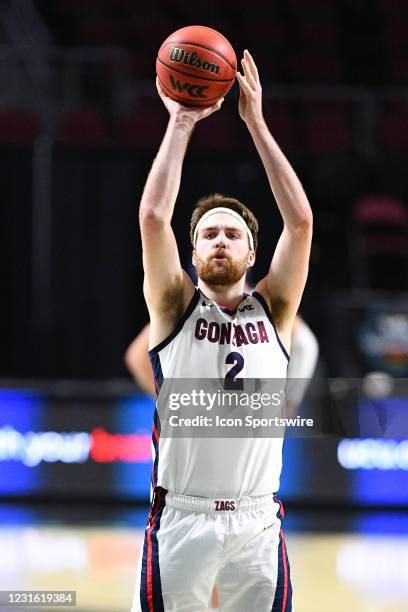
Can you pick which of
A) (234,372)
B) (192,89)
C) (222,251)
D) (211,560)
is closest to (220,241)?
(222,251)

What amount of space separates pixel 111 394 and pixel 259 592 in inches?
219

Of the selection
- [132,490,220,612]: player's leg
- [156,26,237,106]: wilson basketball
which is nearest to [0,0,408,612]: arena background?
[156,26,237,106]: wilson basketball

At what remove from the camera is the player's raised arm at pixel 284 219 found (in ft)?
9.61

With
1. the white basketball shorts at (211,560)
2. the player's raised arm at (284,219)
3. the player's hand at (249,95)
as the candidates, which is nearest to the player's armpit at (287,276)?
the player's raised arm at (284,219)

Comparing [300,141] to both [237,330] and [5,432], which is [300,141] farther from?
[237,330]

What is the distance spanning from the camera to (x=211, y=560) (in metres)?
2.73

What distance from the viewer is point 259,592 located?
9.00 ft

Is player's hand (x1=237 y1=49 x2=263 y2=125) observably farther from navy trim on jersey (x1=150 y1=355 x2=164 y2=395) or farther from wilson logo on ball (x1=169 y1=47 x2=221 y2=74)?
navy trim on jersey (x1=150 y1=355 x2=164 y2=395)

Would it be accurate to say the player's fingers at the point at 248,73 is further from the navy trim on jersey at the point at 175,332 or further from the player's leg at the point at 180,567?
the player's leg at the point at 180,567

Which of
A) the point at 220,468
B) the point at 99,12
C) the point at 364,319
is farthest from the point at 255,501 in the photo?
the point at 99,12

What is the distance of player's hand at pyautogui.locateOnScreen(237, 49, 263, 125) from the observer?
2.99 metres

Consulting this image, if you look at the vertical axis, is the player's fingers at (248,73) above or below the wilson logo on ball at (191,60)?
below

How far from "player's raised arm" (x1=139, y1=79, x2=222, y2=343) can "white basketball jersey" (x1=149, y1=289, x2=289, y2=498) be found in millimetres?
54

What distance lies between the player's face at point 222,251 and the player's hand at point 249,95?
32 centimetres
